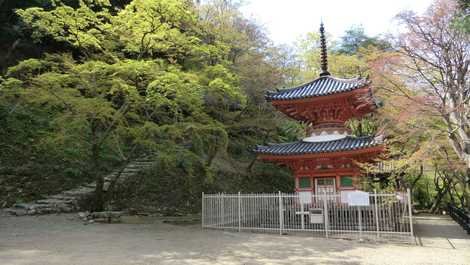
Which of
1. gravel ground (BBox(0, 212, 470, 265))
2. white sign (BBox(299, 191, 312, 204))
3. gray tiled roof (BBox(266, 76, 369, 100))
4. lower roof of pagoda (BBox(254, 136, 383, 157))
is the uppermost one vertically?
gray tiled roof (BBox(266, 76, 369, 100))

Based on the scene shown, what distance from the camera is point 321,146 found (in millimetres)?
14375

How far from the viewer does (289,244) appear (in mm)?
10680

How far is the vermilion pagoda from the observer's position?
Answer: 13.8m

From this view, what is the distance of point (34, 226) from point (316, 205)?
10038mm

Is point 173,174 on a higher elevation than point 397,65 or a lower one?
lower

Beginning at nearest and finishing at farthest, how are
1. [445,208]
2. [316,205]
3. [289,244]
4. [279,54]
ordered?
[289,244] < [316,205] < [279,54] < [445,208]

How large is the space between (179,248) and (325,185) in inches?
290

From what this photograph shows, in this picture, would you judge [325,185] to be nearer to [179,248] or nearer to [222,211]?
[222,211]

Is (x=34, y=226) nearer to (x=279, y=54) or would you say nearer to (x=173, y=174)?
(x=173, y=174)

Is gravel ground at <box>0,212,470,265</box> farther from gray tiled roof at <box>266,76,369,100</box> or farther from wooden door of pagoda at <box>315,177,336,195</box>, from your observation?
gray tiled roof at <box>266,76,369,100</box>

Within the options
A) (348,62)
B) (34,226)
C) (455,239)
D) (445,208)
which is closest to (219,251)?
(34,226)

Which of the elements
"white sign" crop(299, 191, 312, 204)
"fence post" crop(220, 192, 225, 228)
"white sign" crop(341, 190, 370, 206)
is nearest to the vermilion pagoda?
"white sign" crop(299, 191, 312, 204)

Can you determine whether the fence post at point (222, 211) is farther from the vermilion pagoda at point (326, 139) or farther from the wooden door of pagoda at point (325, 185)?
the wooden door of pagoda at point (325, 185)

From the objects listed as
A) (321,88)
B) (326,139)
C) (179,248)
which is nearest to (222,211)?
(179,248)
